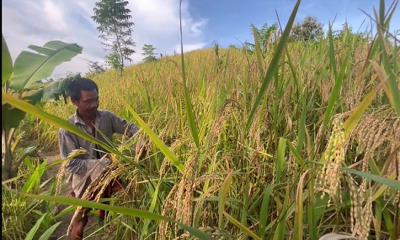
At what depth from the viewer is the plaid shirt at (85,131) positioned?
2.27m

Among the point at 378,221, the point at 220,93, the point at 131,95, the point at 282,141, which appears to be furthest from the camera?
the point at 131,95

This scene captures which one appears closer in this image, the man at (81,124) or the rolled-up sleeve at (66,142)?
the man at (81,124)

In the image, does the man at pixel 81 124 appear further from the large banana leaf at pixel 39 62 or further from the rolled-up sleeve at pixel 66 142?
the large banana leaf at pixel 39 62

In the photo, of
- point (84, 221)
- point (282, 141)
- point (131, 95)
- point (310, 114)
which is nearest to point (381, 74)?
point (282, 141)

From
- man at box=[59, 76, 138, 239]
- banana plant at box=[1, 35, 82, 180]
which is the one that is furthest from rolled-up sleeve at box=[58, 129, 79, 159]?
banana plant at box=[1, 35, 82, 180]

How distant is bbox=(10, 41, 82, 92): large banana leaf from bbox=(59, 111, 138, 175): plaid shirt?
68 cm

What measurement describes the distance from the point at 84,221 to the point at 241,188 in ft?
4.04

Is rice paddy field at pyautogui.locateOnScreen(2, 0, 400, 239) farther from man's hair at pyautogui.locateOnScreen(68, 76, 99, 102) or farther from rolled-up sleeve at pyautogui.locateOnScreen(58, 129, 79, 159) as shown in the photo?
man's hair at pyautogui.locateOnScreen(68, 76, 99, 102)

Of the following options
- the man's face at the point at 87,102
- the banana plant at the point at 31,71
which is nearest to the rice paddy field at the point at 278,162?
the banana plant at the point at 31,71

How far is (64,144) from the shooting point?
243 cm

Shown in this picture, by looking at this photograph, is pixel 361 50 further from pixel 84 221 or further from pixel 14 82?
pixel 84 221

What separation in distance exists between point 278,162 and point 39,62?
1022mm

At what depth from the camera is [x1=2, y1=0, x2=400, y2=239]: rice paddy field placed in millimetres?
737

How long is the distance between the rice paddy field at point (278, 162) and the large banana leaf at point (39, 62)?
1.13 feet
